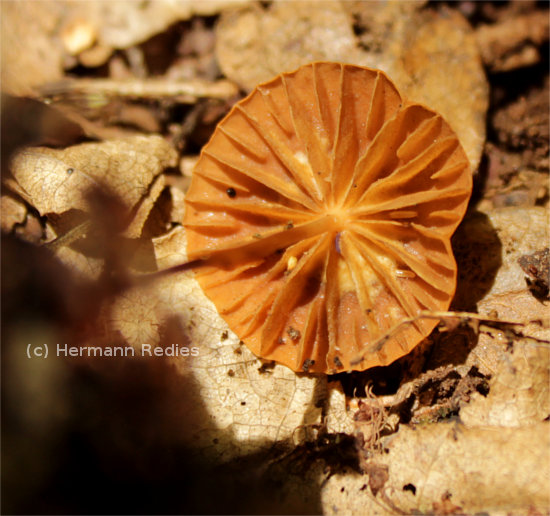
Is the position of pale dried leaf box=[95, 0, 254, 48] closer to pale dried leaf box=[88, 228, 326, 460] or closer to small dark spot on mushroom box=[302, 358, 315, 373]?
pale dried leaf box=[88, 228, 326, 460]

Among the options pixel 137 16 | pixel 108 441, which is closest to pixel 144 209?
pixel 108 441

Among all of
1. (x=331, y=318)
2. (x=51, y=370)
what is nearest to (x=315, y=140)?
(x=331, y=318)

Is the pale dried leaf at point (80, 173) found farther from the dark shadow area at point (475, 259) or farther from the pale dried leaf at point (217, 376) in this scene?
the dark shadow area at point (475, 259)

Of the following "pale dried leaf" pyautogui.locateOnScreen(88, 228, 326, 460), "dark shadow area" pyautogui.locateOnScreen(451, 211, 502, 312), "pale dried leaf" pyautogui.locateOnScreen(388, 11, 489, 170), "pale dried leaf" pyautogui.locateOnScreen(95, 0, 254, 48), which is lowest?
"pale dried leaf" pyautogui.locateOnScreen(88, 228, 326, 460)

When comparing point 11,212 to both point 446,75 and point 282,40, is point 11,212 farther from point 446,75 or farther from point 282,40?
point 446,75

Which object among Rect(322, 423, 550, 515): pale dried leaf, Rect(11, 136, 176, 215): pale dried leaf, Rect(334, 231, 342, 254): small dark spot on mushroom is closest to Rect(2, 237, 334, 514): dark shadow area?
Rect(322, 423, 550, 515): pale dried leaf

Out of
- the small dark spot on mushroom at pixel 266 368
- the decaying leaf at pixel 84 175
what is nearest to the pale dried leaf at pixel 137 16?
the decaying leaf at pixel 84 175

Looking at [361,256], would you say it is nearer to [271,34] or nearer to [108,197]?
[108,197]
